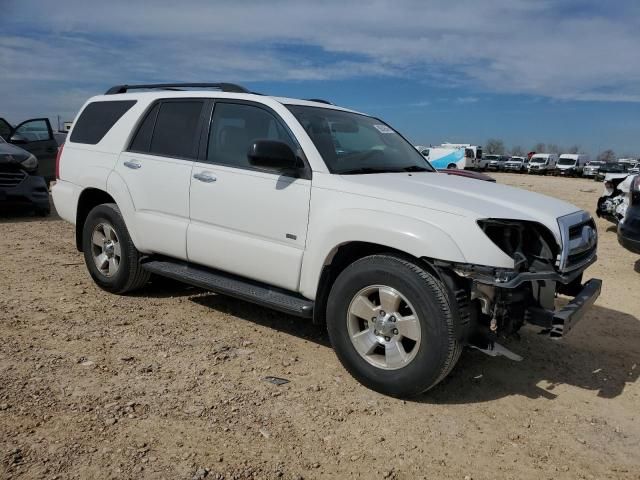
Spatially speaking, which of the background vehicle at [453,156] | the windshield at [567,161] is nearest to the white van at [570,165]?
the windshield at [567,161]

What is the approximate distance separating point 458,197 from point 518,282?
70 cm

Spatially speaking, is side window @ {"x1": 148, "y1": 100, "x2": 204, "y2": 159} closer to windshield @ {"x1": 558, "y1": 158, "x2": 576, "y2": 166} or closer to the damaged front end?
the damaged front end

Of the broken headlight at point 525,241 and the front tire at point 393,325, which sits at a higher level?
the broken headlight at point 525,241

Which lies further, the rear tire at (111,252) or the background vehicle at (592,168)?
the background vehicle at (592,168)

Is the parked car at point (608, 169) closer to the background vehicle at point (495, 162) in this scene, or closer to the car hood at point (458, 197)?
the background vehicle at point (495, 162)

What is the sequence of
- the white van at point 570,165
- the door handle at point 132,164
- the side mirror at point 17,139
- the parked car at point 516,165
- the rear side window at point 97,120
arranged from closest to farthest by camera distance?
1. the door handle at point 132,164
2. the rear side window at point 97,120
3. the side mirror at point 17,139
4. the white van at point 570,165
5. the parked car at point 516,165

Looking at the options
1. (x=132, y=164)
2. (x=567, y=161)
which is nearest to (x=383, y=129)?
(x=132, y=164)

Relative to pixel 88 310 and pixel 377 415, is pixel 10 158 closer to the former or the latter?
pixel 88 310

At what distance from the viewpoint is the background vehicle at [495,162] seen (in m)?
53.1

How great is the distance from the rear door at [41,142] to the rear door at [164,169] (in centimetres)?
832

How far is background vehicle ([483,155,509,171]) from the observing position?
174 ft

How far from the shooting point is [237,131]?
443 centimetres

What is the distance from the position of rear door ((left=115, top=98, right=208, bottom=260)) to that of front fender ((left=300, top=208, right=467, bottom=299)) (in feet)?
4.21

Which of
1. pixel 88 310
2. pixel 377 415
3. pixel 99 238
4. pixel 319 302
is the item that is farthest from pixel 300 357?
pixel 99 238
